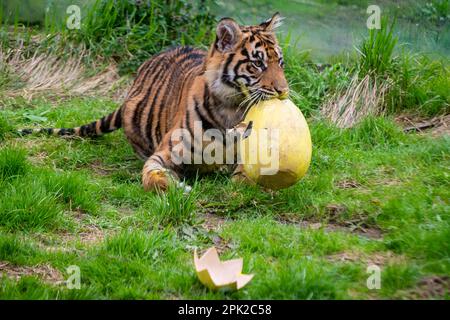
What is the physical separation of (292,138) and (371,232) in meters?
0.90

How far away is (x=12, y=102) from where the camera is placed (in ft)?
28.4

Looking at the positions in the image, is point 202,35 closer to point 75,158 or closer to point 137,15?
point 137,15

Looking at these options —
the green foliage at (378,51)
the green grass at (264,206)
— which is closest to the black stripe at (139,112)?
the green grass at (264,206)

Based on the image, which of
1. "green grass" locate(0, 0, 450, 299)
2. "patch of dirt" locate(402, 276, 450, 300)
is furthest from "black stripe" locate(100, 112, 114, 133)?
"patch of dirt" locate(402, 276, 450, 300)

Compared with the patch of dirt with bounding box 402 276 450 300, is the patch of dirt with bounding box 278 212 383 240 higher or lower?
lower

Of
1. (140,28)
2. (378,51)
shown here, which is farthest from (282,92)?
(140,28)

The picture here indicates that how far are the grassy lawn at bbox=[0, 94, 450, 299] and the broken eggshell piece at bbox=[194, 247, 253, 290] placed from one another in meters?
0.06

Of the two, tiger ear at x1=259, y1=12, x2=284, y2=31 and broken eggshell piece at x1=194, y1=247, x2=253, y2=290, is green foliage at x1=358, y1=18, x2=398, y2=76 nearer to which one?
tiger ear at x1=259, y1=12, x2=284, y2=31

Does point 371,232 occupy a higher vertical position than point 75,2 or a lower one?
lower

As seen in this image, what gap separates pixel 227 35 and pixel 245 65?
0.33m

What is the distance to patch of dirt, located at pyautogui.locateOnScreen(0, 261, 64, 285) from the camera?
4.44 m

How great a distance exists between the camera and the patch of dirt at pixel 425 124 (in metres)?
7.59

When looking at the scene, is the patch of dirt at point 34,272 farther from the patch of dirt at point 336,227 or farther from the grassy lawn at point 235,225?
the patch of dirt at point 336,227
